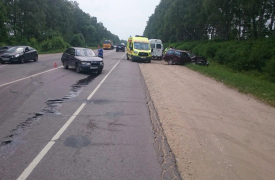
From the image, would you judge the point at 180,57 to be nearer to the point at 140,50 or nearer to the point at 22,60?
the point at 140,50

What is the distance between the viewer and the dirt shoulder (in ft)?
15.1

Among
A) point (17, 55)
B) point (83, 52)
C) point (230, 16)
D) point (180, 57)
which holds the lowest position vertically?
point (180, 57)

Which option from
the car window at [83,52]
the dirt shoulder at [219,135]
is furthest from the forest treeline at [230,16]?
the dirt shoulder at [219,135]

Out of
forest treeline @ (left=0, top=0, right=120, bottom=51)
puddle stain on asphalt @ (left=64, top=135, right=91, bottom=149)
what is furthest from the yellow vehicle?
puddle stain on asphalt @ (left=64, top=135, right=91, bottom=149)

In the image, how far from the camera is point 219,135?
20.7ft

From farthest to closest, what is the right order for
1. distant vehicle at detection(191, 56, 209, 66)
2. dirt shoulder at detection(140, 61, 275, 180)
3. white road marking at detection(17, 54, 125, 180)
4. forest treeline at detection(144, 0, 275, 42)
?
distant vehicle at detection(191, 56, 209, 66) < forest treeline at detection(144, 0, 275, 42) < dirt shoulder at detection(140, 61, 275, 180) < white road marking at detection(17, 54, 125, 180)

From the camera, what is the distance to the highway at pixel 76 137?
14.1 ft

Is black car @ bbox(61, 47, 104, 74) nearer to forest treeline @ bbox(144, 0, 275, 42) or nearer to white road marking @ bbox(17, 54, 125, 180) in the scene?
white road marking @ bbox(17, 54, 125, 180)

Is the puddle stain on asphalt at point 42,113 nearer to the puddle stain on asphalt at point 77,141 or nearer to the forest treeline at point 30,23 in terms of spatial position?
the puddle stain on asphalt at point 77,141

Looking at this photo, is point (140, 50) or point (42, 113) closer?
point (42, 113)

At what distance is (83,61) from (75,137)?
1171 cm

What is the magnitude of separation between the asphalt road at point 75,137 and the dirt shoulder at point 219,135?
609mm

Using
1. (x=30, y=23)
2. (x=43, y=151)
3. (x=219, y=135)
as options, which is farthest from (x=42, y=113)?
(x=30, y=23)

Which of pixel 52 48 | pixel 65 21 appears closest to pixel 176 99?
pixel 52 48
